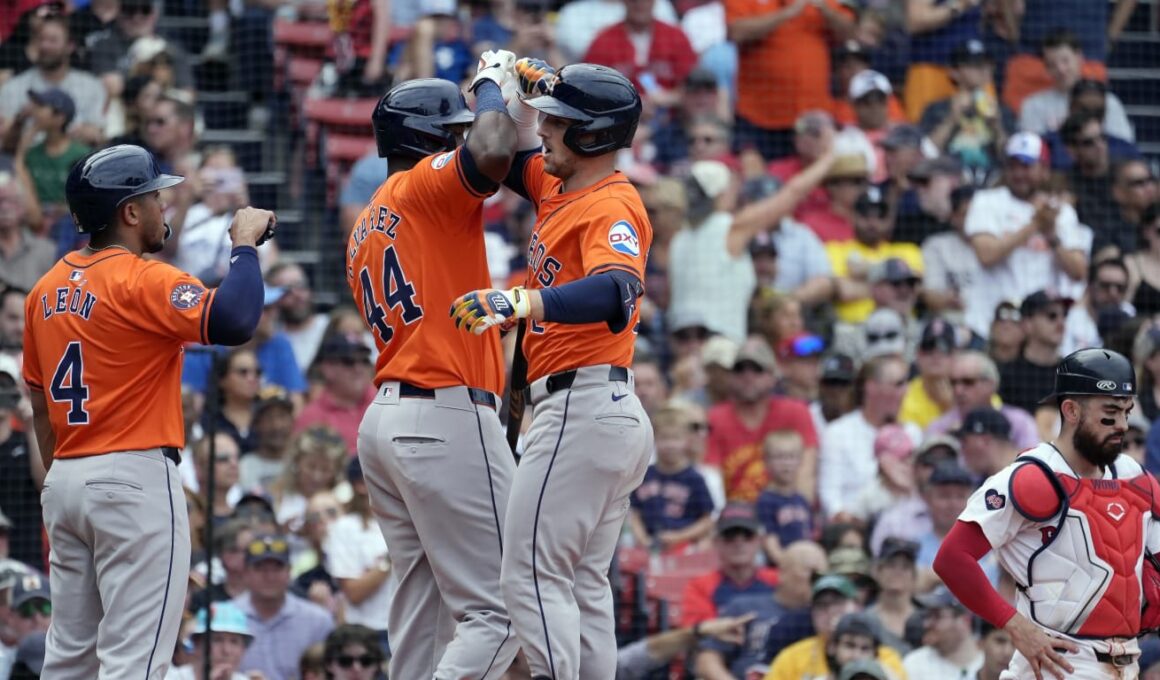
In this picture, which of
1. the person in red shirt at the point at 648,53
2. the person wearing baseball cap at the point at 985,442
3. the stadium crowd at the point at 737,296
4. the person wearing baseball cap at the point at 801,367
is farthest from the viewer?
the person in red shirt at the point at 648,53

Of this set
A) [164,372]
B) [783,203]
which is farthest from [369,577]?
[783,203]

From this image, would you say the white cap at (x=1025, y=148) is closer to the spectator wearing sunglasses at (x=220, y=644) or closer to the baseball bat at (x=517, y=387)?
the spectator wearing sunglasses at (x=220, y=644)

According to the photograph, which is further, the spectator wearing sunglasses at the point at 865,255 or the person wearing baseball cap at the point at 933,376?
the spectator wearing sunglasses at the point at 865,255

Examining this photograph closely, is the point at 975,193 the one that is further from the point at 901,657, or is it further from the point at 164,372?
the point at 164,372

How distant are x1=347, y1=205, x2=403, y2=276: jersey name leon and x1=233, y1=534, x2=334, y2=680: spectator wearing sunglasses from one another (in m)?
2.80

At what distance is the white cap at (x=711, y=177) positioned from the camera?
441 inches

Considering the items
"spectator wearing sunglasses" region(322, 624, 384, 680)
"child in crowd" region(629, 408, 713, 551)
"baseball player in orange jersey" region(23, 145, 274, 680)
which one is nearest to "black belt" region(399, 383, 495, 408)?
"baseball player in orange jersey" region(23, 145, 274, 680)

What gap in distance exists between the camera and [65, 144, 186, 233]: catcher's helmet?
5641mm

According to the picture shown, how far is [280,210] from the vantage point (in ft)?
40.1

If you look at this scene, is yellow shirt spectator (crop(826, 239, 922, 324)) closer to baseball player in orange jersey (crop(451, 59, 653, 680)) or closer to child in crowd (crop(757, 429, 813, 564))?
child in crowd (crop(757, 429, 813, 564))

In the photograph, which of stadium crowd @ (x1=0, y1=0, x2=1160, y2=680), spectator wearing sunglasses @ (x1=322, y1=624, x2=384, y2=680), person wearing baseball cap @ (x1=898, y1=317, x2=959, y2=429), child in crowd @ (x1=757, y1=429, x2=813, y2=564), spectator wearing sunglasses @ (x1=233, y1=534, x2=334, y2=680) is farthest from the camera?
person wearing baseball cap @ (x1=898, y1=317, x2=959, y2=429)

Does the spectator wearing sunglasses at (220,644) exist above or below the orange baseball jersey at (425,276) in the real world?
below

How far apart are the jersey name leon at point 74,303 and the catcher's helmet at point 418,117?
3.28ft

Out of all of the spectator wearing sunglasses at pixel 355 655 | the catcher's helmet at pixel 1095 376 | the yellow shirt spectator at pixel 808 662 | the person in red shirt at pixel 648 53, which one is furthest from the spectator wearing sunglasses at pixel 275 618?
the person in red shirt at pixel 648 53
